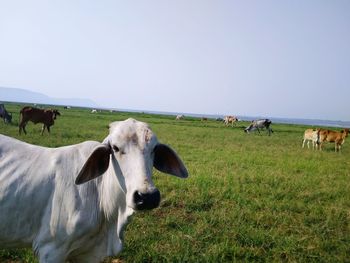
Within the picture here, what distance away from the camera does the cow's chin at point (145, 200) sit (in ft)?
9.07

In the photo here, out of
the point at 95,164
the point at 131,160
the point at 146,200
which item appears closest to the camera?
the point at 146,200

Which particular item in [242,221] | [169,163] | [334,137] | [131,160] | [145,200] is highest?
[131,160]

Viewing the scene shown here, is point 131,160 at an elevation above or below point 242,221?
above

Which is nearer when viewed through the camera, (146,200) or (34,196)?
(146,200)

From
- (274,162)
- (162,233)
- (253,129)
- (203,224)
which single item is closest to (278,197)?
(203,224)

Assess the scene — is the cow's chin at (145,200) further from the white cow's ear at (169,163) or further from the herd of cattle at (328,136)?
the herd of cattle at (328,136)

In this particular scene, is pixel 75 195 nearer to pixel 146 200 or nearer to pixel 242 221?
pixel 146 200

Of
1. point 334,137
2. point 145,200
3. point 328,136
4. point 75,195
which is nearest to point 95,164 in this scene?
point 75,195

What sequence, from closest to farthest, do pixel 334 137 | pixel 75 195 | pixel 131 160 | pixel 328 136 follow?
pixel 131 160 → pixel 75 195 → pixel 334 137 → pixel 328 136

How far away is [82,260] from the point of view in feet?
11.7

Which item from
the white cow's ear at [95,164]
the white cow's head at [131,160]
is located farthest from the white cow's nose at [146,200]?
the white cow's ear at [95,164]

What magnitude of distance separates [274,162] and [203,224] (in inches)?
328

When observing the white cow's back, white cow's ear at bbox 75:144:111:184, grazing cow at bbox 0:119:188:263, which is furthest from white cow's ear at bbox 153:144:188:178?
the white cow's back

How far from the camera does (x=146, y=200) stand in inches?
109
